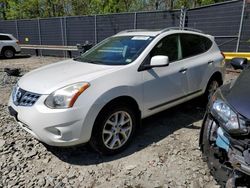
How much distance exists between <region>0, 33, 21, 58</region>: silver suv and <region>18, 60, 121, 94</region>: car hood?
12136 millimetres

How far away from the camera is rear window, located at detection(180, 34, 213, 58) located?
4.31 metres

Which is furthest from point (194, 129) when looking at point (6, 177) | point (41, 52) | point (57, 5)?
point (57, 5)

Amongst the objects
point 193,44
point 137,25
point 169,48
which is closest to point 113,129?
point 169,48

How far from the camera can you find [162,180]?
2.89 meters

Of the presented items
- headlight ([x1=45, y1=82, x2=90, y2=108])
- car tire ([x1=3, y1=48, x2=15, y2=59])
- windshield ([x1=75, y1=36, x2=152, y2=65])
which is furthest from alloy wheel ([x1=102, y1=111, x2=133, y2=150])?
car tire ([x1=3, y1=48, x2=15, y2=59])

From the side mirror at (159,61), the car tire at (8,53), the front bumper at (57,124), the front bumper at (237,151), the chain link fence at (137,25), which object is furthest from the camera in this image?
the car tire at (8,53)

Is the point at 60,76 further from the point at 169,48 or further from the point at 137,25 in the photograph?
the point at 137,25

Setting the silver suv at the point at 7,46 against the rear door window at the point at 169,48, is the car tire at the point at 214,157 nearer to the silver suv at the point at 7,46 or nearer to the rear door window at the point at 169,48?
the rear door window at the point at 169,48

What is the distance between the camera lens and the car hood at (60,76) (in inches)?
118

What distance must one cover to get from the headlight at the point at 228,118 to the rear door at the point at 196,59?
1.81m

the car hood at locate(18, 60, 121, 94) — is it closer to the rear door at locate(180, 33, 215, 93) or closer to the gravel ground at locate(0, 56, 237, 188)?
the gravel ground at locate(0, 56, 237, 188)

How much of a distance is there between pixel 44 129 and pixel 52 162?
0.61 meters

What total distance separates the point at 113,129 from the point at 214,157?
1.29 meters

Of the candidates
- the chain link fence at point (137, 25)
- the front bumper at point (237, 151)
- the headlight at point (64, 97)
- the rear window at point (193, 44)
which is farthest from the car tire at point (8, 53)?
the front bumper at point (237, 151)
